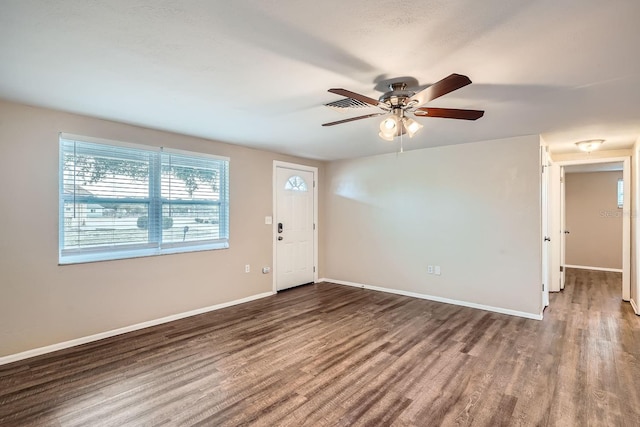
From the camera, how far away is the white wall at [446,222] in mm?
4008

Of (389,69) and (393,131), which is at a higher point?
(389,69)

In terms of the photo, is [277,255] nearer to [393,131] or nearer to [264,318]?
[264,318]

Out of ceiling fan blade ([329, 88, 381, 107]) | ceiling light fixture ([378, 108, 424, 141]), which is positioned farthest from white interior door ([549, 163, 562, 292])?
ceiling fan blade ([329, 88, 381, 107])

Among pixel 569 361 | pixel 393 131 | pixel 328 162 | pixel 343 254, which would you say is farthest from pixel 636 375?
pixel 328 162

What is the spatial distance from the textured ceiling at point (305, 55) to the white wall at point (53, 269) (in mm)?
329

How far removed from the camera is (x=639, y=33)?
167 cm

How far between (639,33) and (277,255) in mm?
4602

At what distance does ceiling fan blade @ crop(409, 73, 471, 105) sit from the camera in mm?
1751

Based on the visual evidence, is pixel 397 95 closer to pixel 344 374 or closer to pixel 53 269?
pixel 344 374

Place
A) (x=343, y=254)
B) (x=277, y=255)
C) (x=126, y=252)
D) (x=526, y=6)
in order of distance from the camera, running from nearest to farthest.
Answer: (x=526, y=6) → (x=126, y=252) → (x=277, y=255) → (x=343, y=254)

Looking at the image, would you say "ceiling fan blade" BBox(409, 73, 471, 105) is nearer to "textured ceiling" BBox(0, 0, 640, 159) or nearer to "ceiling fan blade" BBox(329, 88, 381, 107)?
"textured ceiling" BBox(0, 0, 640, 159)

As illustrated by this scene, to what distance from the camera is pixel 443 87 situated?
1904mm

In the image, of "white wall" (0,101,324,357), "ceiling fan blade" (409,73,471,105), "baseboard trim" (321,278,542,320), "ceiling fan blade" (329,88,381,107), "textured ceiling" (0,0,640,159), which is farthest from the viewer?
"baseboard trim" (321,278,542,320)

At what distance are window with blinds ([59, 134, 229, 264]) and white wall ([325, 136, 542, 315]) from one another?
92.5 inches
